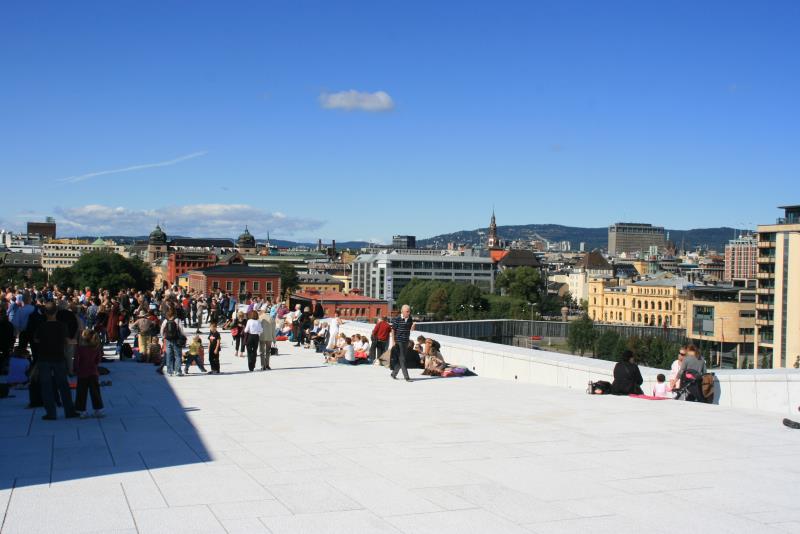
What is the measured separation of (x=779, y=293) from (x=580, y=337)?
77.2 ft

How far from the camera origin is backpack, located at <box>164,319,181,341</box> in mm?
16327

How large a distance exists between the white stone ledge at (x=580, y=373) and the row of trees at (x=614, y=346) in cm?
5269

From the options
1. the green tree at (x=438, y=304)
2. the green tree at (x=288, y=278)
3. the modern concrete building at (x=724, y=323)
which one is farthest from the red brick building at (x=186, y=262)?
the modern concrete building at (x=724, y=323)

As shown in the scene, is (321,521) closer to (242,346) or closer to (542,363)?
(542,363)

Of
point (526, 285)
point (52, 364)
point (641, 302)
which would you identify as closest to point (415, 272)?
point (526, 285)

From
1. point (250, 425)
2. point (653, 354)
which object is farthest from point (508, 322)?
point (653, 354)

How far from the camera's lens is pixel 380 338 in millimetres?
19734

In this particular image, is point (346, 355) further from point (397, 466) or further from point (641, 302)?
point (641, 302)

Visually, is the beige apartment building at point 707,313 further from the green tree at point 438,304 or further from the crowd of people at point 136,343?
the crowd of people at point 136,343

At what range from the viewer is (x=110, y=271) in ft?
361

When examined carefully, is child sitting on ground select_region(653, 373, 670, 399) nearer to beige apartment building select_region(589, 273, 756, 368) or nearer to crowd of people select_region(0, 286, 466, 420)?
crowd of people select_region(0, 286, 466, 420)

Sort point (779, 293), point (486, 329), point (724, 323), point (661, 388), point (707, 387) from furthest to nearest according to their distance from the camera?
point (724, 323), point (779, 293), point (486, 329), point (661, 388), point (707, 387)

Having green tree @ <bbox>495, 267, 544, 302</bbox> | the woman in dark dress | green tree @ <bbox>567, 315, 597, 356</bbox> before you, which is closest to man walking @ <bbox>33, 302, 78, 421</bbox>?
the woman in dark dress

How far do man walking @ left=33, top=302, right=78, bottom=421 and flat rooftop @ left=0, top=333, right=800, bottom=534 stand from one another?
25 centimetres
